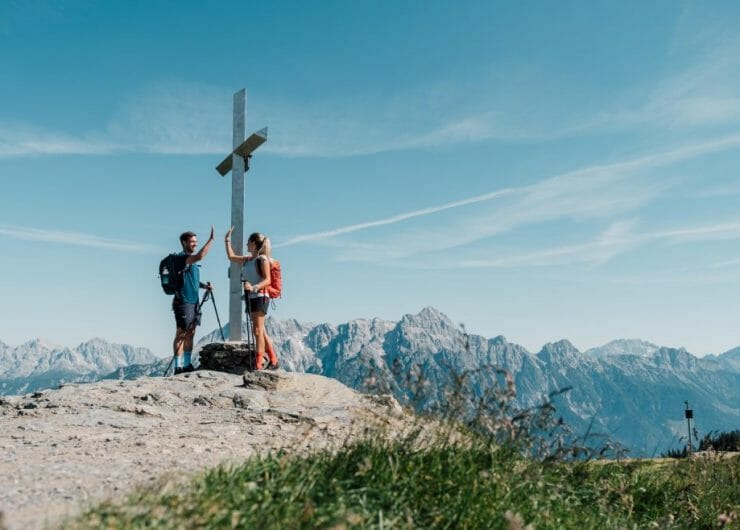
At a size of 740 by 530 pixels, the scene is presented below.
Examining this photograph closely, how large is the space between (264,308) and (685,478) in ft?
26.3

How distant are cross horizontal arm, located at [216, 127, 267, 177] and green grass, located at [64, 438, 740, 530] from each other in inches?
416

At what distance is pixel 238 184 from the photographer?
588 inches

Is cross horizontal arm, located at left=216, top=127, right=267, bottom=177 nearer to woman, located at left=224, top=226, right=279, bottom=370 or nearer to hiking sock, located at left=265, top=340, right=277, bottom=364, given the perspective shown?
woman, located at left=224, top=226, right=279, bottom=370

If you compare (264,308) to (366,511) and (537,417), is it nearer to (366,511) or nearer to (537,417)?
(537,417)

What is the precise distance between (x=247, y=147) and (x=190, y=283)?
3.80m

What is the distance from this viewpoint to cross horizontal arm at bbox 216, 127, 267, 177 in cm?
1480

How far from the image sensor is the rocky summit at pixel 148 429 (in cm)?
473

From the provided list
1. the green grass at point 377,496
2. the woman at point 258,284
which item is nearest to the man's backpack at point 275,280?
the woman at point 258,284

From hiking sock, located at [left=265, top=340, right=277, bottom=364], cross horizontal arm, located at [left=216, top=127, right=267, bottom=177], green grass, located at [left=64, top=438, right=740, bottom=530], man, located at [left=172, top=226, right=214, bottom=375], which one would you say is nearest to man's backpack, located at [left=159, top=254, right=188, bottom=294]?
man, located at [left=172, top=226, right=214, bottom=375]

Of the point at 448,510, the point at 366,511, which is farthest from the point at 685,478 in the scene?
the point at 366,511

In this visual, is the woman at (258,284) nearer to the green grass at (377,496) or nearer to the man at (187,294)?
the man at (187,294)

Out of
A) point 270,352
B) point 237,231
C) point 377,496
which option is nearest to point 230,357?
point 270,352

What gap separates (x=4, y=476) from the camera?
5.27m

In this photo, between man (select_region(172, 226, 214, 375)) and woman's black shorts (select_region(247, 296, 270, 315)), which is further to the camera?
man (select_region(172, 226, 214, 375))
